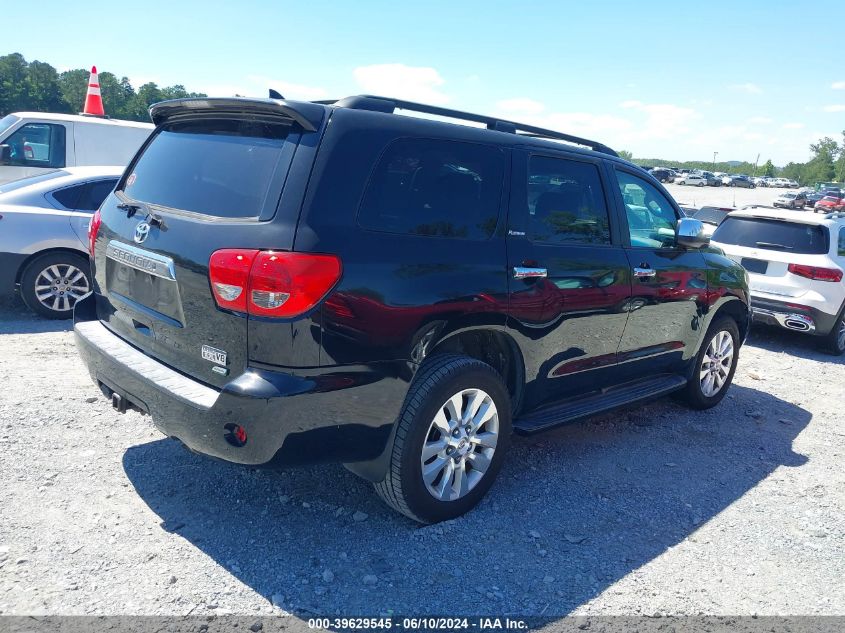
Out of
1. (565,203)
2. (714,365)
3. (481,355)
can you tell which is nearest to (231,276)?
(481,355)

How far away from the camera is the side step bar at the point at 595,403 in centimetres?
380

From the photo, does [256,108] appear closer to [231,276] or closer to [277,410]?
[231,276]

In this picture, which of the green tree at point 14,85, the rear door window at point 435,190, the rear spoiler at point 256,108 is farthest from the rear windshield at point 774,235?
the green tree at point 14,85

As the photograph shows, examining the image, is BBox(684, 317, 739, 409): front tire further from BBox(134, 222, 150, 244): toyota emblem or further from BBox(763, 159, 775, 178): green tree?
BBox(763, 159, 775, 178): green tree

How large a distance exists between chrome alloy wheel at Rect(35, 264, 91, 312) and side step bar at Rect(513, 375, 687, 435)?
5.08 meters

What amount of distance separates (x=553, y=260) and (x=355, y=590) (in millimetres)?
1994

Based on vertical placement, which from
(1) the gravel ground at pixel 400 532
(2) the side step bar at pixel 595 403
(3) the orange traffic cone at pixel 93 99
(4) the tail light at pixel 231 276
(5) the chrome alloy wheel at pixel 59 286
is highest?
(3) the orange traffic cone at pixel 93 99

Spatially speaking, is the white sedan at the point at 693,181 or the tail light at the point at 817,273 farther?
the white sedan at the point at 693,181

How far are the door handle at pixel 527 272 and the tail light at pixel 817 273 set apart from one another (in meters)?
5.50

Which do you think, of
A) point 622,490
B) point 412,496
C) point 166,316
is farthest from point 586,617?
→ point 166,316

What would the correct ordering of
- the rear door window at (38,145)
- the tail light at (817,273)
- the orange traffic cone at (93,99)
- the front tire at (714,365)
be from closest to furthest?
the front tire at (714,365) → the tail light at (817,273) → the rear door window at (38,145) → the orange traffic cone at (93,99)

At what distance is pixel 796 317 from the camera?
7727 millimetres

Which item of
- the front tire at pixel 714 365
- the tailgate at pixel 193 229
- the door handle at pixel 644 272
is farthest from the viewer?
the front tire at pixel 714 365

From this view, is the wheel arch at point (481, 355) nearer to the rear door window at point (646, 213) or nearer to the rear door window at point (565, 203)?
the rear door window at point (565, 203)
